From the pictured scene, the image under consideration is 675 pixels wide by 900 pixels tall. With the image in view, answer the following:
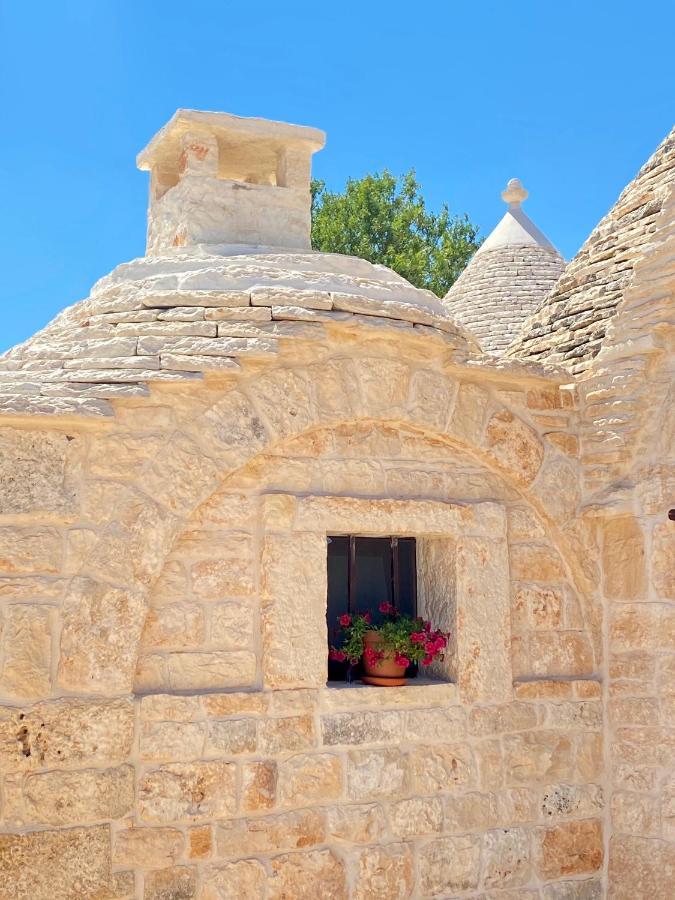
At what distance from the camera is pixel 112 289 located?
5.37 meters

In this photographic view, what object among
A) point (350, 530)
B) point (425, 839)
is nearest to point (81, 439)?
point (350, 530)

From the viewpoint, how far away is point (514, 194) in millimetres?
13039

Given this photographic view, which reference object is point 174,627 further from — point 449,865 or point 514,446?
point 514,446

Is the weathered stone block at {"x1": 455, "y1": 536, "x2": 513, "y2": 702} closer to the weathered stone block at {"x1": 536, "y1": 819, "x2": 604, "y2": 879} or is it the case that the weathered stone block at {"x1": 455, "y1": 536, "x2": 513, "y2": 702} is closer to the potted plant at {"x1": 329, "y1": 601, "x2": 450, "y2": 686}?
the potted plant at {"x1": 329, "y1": 601, "x2": 450, "y2": 686}

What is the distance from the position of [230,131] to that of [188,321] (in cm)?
169

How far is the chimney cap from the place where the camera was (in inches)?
242

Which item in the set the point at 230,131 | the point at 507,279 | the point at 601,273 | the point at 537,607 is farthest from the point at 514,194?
the point at 537,607

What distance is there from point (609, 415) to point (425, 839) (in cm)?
256

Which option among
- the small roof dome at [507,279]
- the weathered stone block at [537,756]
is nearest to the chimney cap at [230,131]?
the weathered stone block at [537,756]

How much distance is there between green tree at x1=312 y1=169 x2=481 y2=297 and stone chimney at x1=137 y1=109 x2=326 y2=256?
13.2 m

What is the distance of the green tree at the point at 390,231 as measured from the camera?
65.7 feet

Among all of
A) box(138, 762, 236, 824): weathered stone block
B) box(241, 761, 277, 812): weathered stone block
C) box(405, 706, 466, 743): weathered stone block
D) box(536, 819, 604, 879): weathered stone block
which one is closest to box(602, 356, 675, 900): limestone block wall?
box(536, 819, 604, 879): weathered stone block

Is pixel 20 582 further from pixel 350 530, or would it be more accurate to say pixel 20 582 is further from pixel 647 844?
pixel 647 844

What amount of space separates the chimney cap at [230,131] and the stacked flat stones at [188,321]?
858mm
